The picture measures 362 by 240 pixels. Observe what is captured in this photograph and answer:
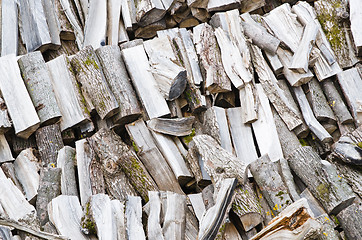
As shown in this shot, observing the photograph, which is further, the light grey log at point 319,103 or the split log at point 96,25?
the split log at point 96,25

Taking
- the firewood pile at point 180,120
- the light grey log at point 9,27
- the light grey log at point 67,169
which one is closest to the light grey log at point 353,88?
the firewood pile at point 180,120

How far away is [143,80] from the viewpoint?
5.20 meters

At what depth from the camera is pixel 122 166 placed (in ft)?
15.4

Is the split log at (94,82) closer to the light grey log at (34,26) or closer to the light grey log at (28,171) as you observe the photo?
the light grey log at (34,26)

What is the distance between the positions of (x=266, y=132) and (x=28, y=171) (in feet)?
8.72

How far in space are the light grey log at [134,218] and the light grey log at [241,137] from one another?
1.29 meters

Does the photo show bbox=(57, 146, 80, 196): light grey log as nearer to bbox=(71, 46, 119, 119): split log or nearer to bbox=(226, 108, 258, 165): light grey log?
bbox=(71, 46, 119, 119): split log

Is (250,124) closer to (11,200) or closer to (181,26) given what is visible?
(181,26)

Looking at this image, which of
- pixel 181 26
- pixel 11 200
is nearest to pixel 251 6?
pixel 181 26

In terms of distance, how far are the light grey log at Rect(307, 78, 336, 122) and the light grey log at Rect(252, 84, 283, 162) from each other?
541 millimetres

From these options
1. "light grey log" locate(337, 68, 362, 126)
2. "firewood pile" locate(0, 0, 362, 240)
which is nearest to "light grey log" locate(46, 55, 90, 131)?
"firewood pile" locate(0, 0, 362, 240)

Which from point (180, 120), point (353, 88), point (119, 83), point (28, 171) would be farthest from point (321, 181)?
point (28, 171)

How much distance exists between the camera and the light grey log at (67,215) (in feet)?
13.2

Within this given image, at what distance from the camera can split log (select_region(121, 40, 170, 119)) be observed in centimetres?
498
